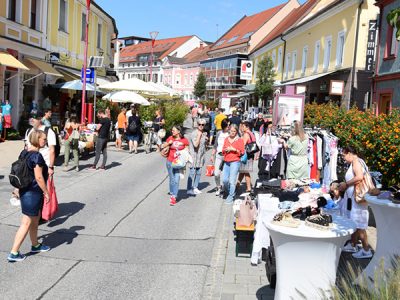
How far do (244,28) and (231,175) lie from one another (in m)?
60.0

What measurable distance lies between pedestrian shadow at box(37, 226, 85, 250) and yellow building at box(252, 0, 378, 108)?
57.9 ft

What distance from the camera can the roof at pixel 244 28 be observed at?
5975cm

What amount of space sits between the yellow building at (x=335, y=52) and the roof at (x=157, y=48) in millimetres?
63154

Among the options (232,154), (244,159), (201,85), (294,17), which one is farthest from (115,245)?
(201,85)

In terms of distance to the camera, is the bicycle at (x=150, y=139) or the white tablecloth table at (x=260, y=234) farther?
A: the bicycle at (x=150, y=139)

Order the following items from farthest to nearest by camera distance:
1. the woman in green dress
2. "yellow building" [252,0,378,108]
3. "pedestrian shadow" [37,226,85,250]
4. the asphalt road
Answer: "yellow building" [252,0,378,108] → the woman in green dress → "pedestrian shadow" [37,226,85,250] → the asphalt road

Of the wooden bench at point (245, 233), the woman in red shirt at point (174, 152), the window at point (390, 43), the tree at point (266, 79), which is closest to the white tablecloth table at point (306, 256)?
the wooden bench at point (245, 233)

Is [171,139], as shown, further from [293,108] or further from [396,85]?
[396,85]

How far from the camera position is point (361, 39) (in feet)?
76.8

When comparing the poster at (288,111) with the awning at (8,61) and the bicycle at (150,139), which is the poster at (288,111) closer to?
the bicycle at (150,139)

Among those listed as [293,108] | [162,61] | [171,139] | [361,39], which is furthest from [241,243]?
[162,61]

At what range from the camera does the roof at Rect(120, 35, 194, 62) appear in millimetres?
97875

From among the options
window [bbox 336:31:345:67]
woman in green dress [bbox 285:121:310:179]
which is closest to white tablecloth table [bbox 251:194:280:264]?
woman in green dress [bbox 285:121:310:179]

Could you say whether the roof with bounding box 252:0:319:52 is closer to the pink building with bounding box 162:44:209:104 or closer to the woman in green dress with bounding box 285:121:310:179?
the woman in green dress with bounding box 285:121:310:179
